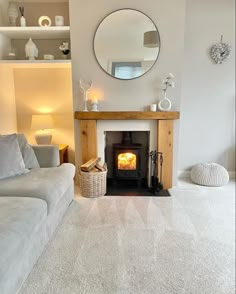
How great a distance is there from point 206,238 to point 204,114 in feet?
7.44

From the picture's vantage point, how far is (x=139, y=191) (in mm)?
3508

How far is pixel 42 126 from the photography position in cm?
371

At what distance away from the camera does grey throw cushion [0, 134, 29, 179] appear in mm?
2459

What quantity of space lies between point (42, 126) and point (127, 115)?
4.24 ft

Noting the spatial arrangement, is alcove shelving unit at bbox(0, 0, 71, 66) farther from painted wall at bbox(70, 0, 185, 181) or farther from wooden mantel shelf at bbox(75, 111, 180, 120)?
wooden mantel shelf at bbox(75, 111, 180, 120)

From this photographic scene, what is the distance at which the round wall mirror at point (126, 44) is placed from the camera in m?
3.37

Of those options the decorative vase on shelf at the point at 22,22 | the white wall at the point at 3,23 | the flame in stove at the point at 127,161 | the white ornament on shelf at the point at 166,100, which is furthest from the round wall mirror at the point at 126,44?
the white wall at the point at 3,23

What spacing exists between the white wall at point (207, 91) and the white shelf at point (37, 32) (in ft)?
6.02

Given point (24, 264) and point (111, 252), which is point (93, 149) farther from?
point (24, 264)

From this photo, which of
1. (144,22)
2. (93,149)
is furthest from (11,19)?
(93,149)

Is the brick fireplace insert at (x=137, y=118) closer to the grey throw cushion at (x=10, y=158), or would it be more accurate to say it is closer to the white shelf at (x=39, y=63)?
the white shelf at (x=39, y=63)

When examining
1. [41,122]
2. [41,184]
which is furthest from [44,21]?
[41,184]

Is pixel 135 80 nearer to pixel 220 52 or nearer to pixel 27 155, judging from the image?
pixel 220 52

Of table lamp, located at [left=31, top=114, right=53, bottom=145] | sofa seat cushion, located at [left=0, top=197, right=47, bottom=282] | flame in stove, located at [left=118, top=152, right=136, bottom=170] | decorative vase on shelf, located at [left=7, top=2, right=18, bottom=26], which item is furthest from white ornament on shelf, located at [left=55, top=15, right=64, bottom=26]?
sofa seat cushion, located at [left=0, top=197, right=47, bottom=282]
